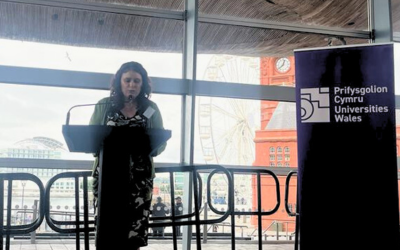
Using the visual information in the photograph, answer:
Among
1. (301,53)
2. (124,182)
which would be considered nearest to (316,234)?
(301,53)

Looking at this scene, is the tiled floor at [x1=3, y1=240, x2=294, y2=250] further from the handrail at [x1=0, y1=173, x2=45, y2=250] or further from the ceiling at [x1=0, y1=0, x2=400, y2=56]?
the ceiling at [x1=0, y1=0, x2=400, y2=56]

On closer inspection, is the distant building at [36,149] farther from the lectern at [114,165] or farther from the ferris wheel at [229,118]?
the lectern at [114,165]

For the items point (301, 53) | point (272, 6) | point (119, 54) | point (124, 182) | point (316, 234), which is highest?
point (272, 6)

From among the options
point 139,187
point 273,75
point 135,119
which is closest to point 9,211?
point 139,187

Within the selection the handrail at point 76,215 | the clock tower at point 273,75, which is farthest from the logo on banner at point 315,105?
the clock tower at point 273,75

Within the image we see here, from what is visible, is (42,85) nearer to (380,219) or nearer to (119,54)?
(119,54)

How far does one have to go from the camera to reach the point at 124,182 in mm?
1730

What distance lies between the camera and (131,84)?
8.17 ft

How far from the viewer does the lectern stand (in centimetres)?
A: 168

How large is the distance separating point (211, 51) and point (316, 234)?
2581mm

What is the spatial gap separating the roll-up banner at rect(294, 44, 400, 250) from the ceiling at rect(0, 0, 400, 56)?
7.27 feet

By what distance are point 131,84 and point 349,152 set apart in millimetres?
1301

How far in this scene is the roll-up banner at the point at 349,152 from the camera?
246 cm

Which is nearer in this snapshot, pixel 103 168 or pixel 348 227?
pixel 103 168
